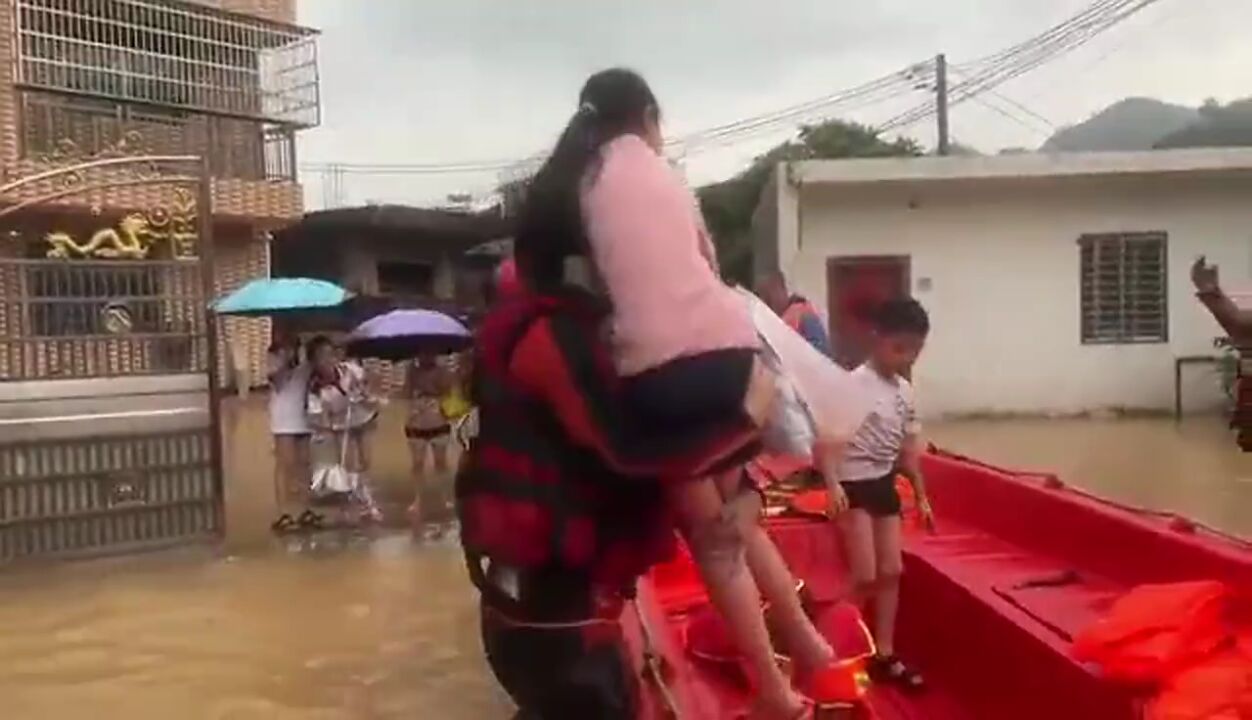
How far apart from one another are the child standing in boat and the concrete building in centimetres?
1521

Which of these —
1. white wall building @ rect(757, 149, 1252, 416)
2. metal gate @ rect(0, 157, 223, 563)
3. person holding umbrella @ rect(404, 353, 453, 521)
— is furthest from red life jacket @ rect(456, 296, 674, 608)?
white wall building @ rect(757, 149, 1252, 416)

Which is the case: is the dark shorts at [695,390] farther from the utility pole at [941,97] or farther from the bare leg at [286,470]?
the utility pole at [941,97]

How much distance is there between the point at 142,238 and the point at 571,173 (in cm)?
833

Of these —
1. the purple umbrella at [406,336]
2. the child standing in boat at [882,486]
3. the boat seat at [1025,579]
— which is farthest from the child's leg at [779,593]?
the purple umbrella at [406,336]

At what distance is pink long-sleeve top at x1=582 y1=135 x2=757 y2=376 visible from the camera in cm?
206

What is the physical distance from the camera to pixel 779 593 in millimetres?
2516

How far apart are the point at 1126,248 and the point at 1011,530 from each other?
1370 centimetres

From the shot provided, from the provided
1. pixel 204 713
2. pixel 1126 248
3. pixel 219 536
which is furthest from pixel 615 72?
pixel 1126 248

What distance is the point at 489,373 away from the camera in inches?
90.0

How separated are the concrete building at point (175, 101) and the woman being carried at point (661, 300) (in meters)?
17.6

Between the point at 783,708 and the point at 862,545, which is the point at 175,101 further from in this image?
the point at 783,708

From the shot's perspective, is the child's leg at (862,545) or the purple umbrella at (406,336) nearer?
the child's leg at (862,545)

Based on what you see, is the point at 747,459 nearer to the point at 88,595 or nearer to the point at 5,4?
the point at 88,595

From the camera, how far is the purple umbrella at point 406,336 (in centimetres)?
1242
